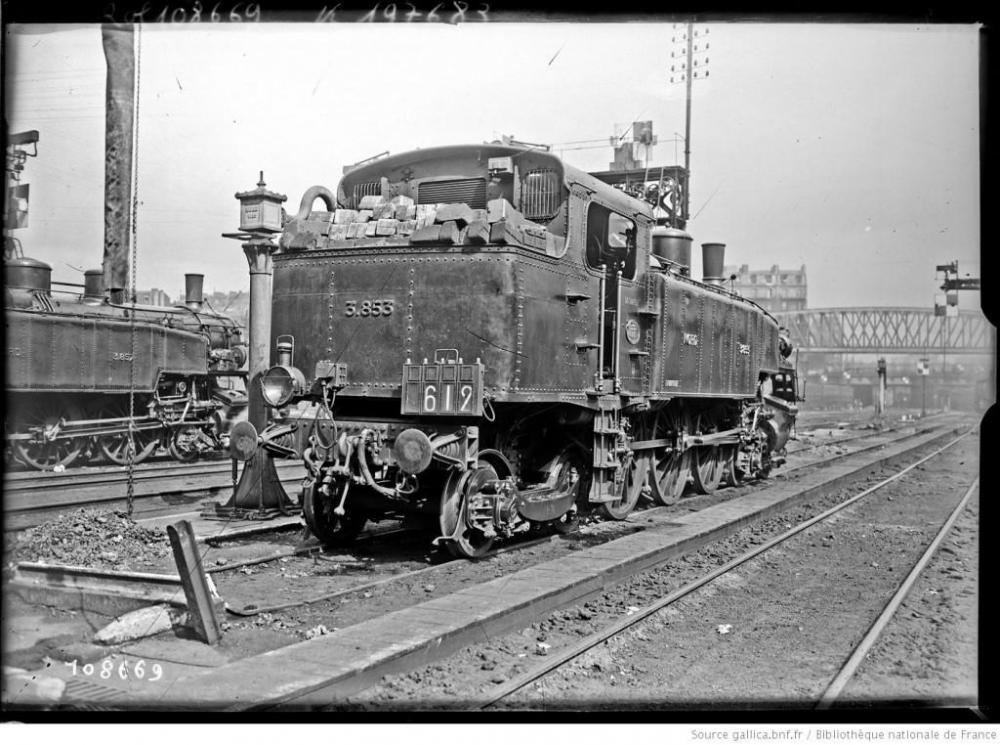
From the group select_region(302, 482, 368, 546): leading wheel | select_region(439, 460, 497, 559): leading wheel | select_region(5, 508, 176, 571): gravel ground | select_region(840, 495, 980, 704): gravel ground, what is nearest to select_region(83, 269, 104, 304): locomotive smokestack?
select_region(5, 508, 176, 571): gravel ground

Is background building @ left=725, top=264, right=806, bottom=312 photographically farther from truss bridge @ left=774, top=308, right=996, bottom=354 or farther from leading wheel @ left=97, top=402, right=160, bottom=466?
leading wheel @ left=97, top=402, right=160, bottom=466

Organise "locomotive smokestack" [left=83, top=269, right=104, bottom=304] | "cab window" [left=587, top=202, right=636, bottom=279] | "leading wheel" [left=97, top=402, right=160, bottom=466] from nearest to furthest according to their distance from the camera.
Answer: "cab window" [left=587, top=202, right=636, bottom=279] < "locomotive smokestack" [left=83, top=269, right=104, bottom=304] < "leading wheel" [left=97, top=402, right=160, bottom=466]

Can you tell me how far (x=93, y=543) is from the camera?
309 inches

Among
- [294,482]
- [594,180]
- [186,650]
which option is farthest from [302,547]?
[294,482]

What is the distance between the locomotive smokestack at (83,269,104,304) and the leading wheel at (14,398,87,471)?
214 cm

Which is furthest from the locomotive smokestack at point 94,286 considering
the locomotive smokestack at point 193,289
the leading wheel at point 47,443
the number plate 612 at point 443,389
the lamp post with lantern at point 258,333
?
the number plate 612 at point 443,389

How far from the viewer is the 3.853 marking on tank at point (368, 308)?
7703 millimetres

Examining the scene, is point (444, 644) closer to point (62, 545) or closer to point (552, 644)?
point (552, 644)

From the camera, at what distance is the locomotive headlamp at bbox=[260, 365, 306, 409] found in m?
7.77

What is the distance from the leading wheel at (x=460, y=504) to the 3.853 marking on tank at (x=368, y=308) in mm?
1583

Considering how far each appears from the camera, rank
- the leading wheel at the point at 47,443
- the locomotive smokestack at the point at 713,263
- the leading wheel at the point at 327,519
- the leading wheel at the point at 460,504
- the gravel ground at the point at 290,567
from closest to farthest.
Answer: the gravel ground at the point at 290,567, the leading wheel at the point at 460,504, the leading wheel at the point at 327,519, the locomotive smokestack at the point at 713,263, the leading wheel at the point at 47,443

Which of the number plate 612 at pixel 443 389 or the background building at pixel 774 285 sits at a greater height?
the background building at pixel 774 285

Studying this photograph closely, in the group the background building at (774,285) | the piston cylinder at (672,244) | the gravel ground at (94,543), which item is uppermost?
the background building at (774,285)

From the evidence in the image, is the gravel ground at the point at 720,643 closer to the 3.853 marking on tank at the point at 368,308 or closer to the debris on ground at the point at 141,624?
the debris on ground at the point at 141,624
